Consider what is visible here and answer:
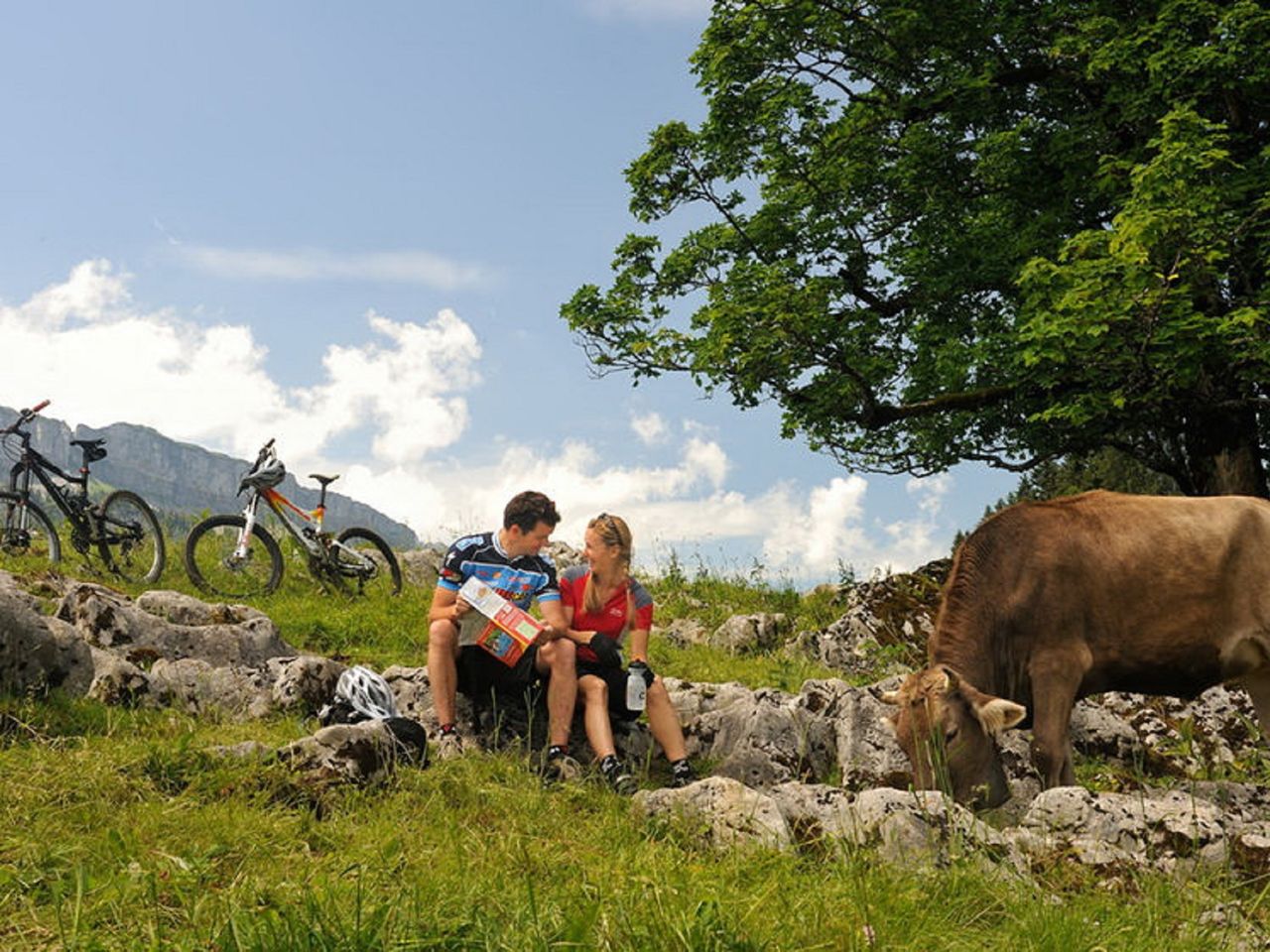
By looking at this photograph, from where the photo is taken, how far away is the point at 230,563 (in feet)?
48.6

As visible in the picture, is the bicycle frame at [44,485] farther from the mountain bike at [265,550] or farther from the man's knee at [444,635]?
the man's knee at [444,635]

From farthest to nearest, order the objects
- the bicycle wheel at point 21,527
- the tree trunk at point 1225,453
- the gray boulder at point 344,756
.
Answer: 1. the tree trunk at point 1225,453
2. the bicycle wheel at point 21,527
3. the gray boulder at point 344,756

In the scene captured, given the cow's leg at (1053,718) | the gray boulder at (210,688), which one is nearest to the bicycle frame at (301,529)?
the gray boulder at (210,688)

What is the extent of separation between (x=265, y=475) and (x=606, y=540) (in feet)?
30.5

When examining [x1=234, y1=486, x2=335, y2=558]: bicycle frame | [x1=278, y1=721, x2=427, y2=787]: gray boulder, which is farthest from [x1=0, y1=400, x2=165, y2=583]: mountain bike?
[x1=278, y1=721, x2=427, y2=787]: gray boulder

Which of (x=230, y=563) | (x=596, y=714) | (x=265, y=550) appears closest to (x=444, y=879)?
(x=596, y=714)

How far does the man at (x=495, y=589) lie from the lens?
7.76 m

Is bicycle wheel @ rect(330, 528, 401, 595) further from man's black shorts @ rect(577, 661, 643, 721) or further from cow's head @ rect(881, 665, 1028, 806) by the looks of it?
cow's head @ rect(881, 665, 1028, 806)

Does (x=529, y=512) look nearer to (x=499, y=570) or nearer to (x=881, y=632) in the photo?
(x=499, y=570)

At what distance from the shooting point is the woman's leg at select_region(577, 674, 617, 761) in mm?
7215

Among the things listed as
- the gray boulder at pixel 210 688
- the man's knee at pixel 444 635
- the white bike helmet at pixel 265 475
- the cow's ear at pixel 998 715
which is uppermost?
the white bike helmet at pixel 265 475

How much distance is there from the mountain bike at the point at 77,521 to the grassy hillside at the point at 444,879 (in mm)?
9282

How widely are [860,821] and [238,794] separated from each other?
3.25 m

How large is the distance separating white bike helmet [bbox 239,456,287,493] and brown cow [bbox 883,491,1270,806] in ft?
35.4
